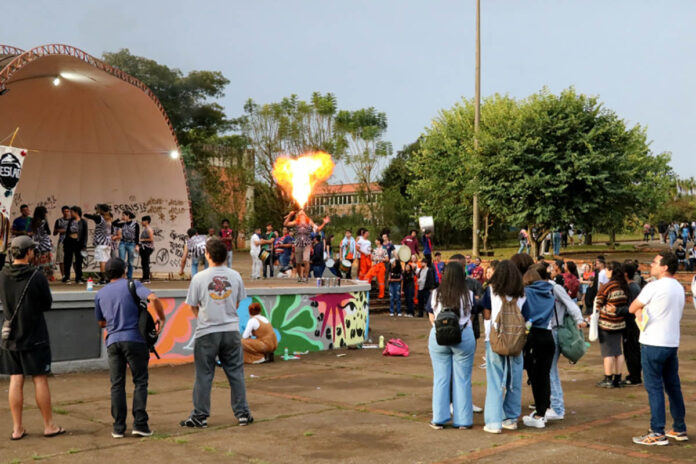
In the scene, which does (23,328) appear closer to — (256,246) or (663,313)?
(663,313)

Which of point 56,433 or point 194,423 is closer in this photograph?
point 56,433

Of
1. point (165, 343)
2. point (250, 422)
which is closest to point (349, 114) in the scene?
point (165, 343)

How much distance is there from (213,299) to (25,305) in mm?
1812

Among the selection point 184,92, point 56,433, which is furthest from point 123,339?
point 184,92

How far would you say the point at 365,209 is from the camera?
5425 cm

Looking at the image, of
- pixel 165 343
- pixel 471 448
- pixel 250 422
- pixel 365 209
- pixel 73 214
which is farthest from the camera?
pixel 365 209

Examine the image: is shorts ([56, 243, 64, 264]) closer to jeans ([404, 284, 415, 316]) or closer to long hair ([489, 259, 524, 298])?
jeans ([404, 284, 415, 316])

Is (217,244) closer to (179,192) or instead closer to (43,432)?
(43,432)

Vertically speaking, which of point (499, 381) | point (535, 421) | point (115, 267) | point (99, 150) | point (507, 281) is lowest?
point (535, 421)

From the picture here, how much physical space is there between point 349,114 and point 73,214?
38.4 metres

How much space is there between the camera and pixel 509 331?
7.81 m

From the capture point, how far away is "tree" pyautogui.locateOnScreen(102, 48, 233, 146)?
52.3 m

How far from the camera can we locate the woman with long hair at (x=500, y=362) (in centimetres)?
788

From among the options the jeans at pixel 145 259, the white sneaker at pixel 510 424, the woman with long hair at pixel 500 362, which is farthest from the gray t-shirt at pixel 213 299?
the jeans at pixel 145 259
